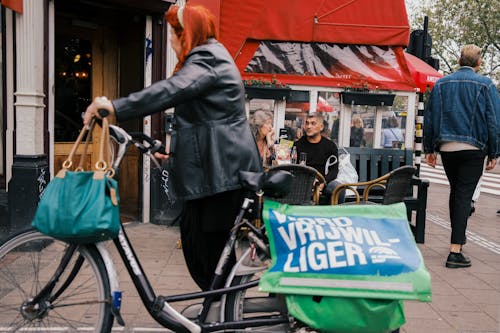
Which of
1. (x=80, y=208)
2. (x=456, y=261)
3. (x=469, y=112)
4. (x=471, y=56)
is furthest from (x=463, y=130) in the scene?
(x=80, y=208)

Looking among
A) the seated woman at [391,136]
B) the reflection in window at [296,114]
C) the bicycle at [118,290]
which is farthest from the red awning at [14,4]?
the seated woman at [391,136]

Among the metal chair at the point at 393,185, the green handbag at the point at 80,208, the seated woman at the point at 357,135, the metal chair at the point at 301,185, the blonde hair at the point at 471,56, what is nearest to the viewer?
the green handbag at the point at 80,208

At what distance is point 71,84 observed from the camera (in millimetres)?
7137

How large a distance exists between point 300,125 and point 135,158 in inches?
95.5

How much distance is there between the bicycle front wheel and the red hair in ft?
3.60

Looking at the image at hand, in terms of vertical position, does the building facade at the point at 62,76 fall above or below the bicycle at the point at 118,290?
above

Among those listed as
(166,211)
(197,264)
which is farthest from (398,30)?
(197,264)

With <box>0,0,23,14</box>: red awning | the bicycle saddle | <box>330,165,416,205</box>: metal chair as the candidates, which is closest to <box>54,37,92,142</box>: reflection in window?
<box>0,0,23,14</box>: red awning

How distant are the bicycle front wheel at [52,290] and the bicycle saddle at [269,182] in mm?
795

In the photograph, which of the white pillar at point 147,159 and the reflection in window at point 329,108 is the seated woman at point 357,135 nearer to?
the reflection in window at point 329,108

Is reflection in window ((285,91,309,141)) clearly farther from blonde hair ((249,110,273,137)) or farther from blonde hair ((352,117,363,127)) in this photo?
blonde hair ((249,110,273,137))

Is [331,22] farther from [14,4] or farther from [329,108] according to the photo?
[14,4]

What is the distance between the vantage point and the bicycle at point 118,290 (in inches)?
104

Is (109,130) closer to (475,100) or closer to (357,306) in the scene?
(357,306)
